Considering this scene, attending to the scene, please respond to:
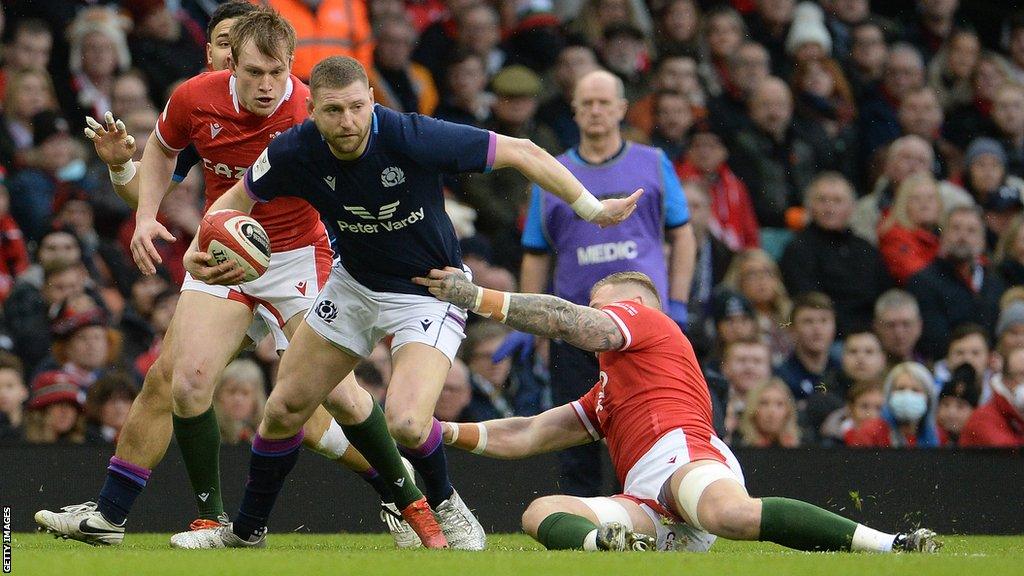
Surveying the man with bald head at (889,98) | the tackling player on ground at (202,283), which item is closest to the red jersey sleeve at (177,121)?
the tackling player on ground at (202,283)

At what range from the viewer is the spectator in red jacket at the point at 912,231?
11.2 meters

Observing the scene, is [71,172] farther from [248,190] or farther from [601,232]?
[248,190]

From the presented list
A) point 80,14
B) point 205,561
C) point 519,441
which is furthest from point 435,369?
point 80,14

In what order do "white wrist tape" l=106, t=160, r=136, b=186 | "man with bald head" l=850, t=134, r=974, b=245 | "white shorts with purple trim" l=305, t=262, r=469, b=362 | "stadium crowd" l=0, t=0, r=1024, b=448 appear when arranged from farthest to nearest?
1. "man with bald head" l=850, t=134, r=974, b=245
2. "stadium crowd" l=0, t=0, r=1024, b=448
3. "white wrist tape" l=106, t=160, r=136, b=186
4. "white shorts with purple trim" l=305, t=262, r=469, b=362

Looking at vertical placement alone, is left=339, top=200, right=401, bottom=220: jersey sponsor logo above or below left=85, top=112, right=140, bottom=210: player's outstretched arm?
above

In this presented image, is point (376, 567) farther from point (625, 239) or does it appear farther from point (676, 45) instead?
point (676, 45)

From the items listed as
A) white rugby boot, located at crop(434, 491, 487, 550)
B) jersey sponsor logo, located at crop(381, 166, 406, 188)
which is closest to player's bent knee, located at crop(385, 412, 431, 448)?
white rugby boot, located at crop(434, 491, 487, 550)

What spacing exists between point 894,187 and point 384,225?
6.40m

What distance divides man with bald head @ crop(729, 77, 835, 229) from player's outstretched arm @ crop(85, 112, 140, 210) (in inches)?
223

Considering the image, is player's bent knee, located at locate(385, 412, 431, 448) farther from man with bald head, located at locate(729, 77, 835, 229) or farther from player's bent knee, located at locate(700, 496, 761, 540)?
man with bald head, located at locate(729, 77, 835, 229)

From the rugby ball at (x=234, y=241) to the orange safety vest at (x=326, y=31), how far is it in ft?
15.6

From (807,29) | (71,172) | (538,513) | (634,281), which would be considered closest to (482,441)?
(538,513)

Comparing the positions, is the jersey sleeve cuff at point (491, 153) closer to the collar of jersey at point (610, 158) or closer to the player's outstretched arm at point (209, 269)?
the player's outstretched arm at point (209, 269)

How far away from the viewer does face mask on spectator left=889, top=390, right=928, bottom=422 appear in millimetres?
9711
